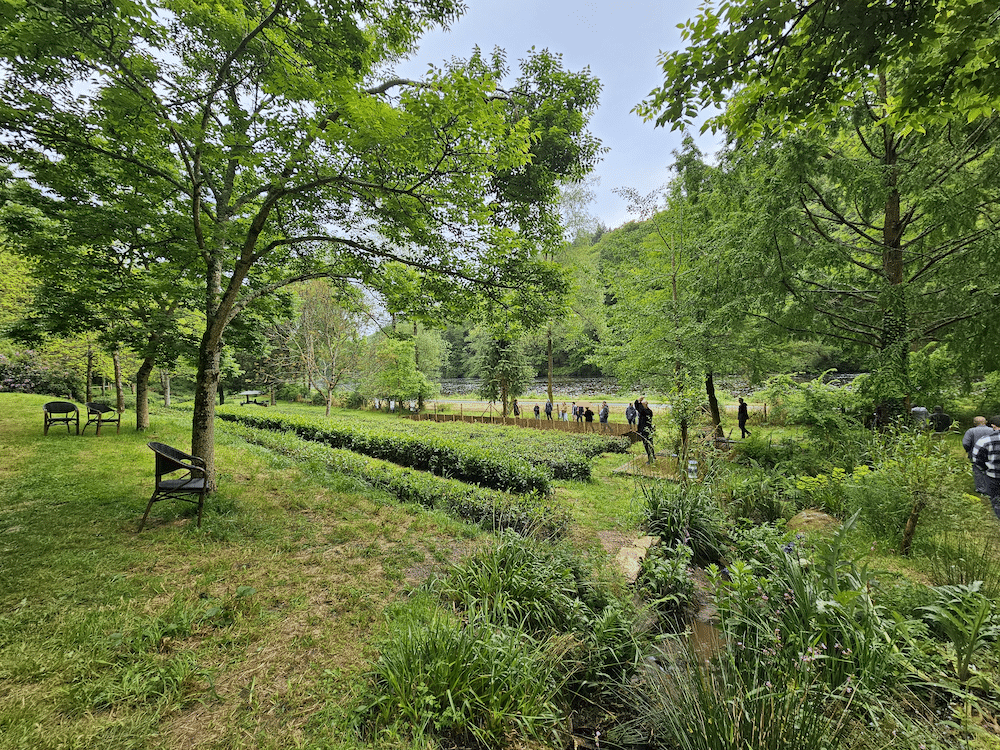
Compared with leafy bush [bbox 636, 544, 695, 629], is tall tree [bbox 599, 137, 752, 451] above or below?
above

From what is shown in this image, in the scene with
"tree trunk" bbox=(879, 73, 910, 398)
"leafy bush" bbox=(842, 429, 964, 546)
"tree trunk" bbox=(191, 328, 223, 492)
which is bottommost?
"leafy bush" bbox=(842, 429, 964, 546)

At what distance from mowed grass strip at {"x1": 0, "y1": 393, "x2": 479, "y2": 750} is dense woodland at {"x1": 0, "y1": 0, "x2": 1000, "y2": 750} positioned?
26 millimetres

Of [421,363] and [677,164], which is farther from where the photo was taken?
[421,363]

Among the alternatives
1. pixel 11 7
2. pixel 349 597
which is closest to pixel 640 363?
pixel 349 597

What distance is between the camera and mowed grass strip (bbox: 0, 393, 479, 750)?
2.00m

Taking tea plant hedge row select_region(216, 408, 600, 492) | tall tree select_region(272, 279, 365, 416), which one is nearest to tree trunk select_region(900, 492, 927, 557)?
tea plant hedge row select_region(216, 408, 600, 492)

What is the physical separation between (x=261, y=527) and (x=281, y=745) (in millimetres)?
3274

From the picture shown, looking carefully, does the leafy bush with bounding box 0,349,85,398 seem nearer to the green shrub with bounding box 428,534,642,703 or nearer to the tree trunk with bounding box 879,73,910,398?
the green shrub with bounding box 428,534,642,703

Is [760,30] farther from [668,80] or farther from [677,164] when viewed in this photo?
[677,164]

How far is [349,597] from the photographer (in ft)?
10.8

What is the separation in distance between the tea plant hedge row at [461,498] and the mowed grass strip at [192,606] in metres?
0.54

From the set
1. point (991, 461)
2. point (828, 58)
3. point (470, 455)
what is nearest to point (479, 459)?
point (470, 455)

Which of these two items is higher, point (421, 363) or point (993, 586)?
point (421, 363)

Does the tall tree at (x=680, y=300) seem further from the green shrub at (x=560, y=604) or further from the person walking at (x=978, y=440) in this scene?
the green shrub at (x=560, y=604)
